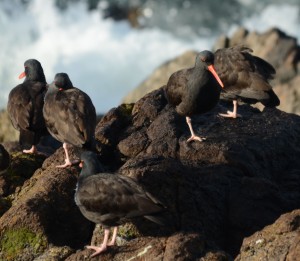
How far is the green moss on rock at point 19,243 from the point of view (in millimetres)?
11375

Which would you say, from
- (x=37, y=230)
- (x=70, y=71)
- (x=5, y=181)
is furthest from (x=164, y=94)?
(x=70, y=71)

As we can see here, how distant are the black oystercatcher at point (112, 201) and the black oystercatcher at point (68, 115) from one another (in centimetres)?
180

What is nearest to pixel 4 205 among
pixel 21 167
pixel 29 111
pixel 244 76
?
pixel 21 167

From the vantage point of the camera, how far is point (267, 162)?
43.8 ft

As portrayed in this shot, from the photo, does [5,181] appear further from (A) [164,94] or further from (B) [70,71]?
(B) [70,71]


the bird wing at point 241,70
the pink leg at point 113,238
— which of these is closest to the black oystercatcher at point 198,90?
the bird wing at point 241,70

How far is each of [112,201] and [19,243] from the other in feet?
4.99

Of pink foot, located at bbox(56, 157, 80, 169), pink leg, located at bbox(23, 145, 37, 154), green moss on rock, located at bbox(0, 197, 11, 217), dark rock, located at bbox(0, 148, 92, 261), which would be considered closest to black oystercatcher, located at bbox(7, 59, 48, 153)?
pink leg, located at bbox(23, 145, 37, 154)

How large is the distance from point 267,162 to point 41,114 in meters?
4.07

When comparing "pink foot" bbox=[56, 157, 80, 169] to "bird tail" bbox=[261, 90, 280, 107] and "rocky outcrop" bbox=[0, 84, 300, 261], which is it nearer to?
"rocky outcrop" bbox=[0, 84, 300, 261]

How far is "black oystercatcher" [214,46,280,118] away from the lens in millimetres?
15562

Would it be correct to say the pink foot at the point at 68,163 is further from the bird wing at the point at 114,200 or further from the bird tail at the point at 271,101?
the bird tail at the point at 271,101

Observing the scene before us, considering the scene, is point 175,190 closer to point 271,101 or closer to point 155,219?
point 155,219

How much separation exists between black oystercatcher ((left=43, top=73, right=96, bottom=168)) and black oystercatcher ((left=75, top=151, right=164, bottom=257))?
180cm
